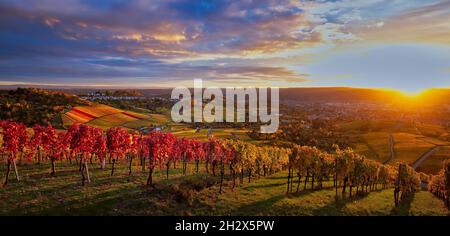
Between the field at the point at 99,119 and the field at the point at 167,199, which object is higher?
the field at the point at 99,119

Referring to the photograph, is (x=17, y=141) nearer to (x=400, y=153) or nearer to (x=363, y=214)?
(x=363, y=214)

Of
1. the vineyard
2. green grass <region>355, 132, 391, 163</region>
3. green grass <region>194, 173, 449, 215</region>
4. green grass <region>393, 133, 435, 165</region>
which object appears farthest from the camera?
green grass <region>355, 132, 391, 163</region>

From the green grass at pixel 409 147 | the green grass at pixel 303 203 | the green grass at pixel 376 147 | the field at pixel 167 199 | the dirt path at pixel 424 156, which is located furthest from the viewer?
the green grass at pixel 376 147

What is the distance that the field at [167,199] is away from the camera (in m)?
43.6

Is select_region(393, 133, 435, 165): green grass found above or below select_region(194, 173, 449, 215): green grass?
below

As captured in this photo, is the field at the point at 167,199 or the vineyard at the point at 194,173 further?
the vineyard at the point at 194,173

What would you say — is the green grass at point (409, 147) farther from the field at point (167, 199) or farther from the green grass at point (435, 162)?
the field at point (167, 199)

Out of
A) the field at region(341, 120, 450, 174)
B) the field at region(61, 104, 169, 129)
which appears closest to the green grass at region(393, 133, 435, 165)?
the field at region(341, 120, 450, 174)

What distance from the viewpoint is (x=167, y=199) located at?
4856 cm

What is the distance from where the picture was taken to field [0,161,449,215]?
43.6 metres

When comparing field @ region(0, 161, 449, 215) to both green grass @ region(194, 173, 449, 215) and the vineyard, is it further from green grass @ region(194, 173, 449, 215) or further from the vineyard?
the vineyard

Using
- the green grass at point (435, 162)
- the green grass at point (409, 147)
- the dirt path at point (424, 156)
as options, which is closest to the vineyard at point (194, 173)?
the green grass at point (435, 162)

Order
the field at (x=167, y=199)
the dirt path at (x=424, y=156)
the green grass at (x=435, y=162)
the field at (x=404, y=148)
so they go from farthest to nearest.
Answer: the field at (x=404, y=148)
the dirt path at (x=424, y=156)
the green grass at (x=435, y=162)
the field at (x=167, y=199)
